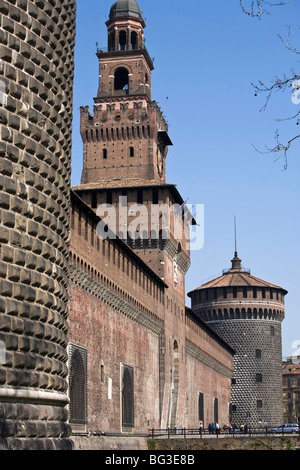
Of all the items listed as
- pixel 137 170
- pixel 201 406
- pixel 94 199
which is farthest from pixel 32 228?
pixel 201 406

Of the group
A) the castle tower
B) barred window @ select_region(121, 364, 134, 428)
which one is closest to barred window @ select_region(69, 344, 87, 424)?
barred window @ select_region(121, 364, 134, 428)

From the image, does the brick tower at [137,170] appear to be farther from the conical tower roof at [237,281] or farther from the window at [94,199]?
the conical tower roof at [237,281]

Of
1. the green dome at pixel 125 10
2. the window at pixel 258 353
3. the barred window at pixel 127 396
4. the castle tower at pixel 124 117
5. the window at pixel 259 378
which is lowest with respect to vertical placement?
the barred window at pixel 127 396

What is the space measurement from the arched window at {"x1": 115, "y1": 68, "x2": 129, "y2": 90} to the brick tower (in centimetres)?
6

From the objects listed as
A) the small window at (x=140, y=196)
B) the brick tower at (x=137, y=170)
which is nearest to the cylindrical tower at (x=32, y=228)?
the brick tower at (x=137, y=170)

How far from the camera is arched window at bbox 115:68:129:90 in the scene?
43406 mm

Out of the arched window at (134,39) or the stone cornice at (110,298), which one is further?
the arched window at (134,39)

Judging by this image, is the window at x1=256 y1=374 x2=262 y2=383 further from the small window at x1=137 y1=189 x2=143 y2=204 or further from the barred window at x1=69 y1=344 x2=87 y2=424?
the barred window at x1=69 y1=344 x2=87 y2=424

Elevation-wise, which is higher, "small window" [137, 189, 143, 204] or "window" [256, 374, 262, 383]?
"small window" [137, 189, 143, 204]

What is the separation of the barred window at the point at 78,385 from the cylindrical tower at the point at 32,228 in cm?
1324

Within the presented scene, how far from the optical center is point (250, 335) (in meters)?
59.0

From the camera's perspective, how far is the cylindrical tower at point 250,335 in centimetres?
5809

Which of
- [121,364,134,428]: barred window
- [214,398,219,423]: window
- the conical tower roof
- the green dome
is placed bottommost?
[214,398,219,423]: window

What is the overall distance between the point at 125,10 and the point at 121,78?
12.6 feet
